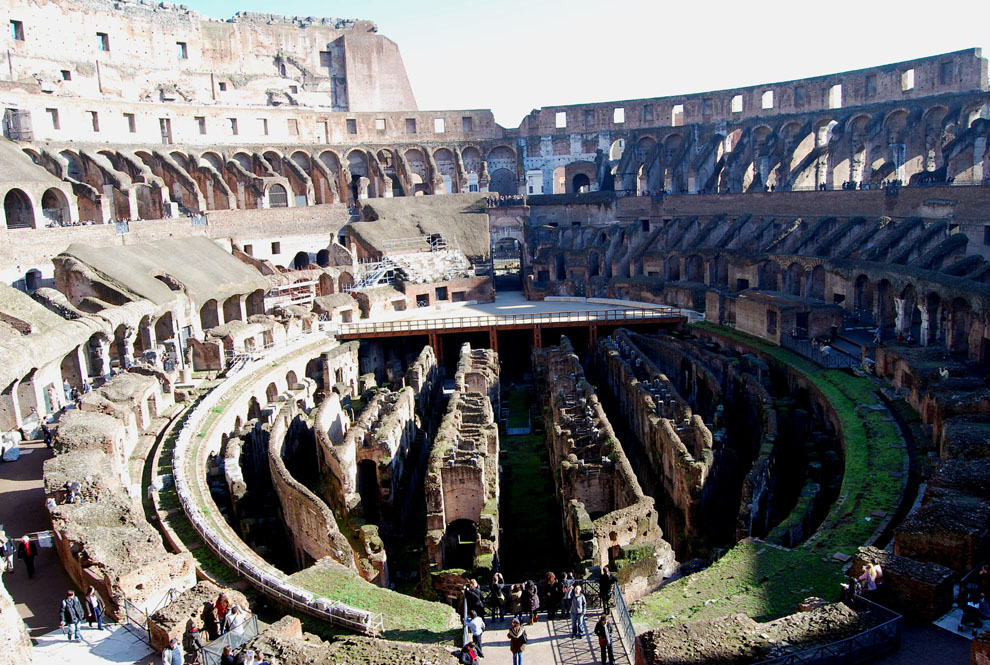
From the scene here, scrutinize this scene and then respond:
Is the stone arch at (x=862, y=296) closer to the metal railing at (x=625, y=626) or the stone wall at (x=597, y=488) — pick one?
the stone wall at (x=597, y=488)

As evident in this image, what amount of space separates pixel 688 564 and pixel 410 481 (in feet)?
30.7

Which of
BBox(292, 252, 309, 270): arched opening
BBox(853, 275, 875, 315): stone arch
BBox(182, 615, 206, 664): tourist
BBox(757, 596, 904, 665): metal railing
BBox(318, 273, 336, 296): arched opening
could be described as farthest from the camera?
BBox(292, 252, 309, 270): arched opening

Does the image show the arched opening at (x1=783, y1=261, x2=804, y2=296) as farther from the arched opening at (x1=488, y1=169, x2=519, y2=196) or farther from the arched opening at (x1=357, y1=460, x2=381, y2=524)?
the arched opening at (x1=488, y1=169, x2=519, y2=196)

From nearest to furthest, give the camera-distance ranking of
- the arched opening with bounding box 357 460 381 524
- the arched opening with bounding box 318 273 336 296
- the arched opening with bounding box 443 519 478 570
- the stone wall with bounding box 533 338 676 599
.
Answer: the stone wall with bounding box 533 338 676 599 < the arched opening with bounding box 443 519 478 570 < the arched opening with bounding box 357 460 381 524 < the arched opening with bounding box 318 273 336 296

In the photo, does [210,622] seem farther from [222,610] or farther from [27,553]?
[27,553]

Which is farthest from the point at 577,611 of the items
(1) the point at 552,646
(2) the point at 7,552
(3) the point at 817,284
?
(3) the point at 817,284

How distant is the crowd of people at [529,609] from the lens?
32.6 ft

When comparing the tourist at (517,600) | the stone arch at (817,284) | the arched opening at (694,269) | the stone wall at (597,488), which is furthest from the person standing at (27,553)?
the arched opening at (694,269)

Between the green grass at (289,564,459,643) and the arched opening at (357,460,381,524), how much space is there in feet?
22.3

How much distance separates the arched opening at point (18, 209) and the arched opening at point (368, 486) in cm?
2286

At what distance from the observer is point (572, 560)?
15.1 meters

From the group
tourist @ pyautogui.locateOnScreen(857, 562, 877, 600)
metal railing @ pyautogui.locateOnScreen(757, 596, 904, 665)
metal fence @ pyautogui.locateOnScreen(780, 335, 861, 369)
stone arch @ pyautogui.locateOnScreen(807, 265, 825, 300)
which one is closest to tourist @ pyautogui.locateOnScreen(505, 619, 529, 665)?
metal railing @ pyautogui.locateOnScreen(757, 596, 904, 665)

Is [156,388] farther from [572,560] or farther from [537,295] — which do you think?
[537,295]

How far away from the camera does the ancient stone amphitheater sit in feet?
40.7
